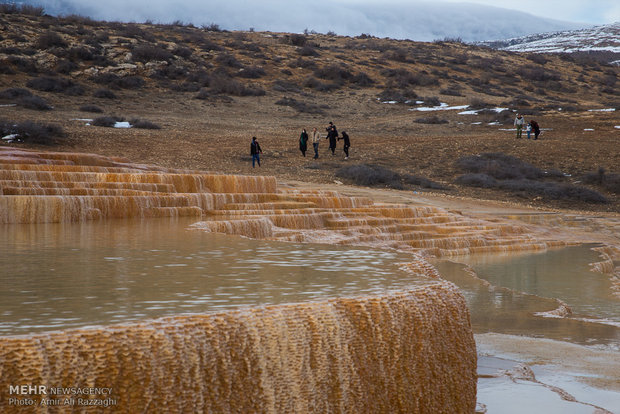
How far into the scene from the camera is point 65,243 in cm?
634

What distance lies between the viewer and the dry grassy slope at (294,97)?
2545 centimetres

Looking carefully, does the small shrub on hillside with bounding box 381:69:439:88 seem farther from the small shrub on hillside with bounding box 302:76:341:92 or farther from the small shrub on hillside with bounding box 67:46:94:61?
the small shrub on hillside with bounding box 67:46:94:61

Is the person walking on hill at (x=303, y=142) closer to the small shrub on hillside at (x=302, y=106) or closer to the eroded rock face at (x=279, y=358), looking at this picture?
the small shrub on hillside at (x=302, y=106)

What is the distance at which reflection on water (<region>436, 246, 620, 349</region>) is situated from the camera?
7334mm

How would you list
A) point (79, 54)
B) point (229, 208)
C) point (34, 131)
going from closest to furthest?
point (229, 208) → point (34, 131) → point (79, 54)

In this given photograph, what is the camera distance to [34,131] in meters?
22.7

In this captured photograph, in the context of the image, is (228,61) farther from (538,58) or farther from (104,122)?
(538,58)

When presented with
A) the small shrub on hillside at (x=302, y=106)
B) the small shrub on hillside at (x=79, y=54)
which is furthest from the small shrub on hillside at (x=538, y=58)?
the small shrub on hillside at (x=79, y=54)

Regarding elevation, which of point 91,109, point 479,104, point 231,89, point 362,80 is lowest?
point 91,109

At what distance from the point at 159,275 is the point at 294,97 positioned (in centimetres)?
3551

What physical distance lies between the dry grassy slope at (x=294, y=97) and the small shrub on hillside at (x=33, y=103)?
0.52m

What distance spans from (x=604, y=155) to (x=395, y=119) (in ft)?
38.8

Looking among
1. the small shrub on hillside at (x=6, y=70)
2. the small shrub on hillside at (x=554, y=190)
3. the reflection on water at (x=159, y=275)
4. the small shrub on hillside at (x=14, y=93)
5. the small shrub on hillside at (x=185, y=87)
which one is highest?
the small shrub on hillside at (x=6, y=70)

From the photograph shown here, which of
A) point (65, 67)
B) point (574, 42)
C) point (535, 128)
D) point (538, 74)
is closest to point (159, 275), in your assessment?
point (535, 128)
